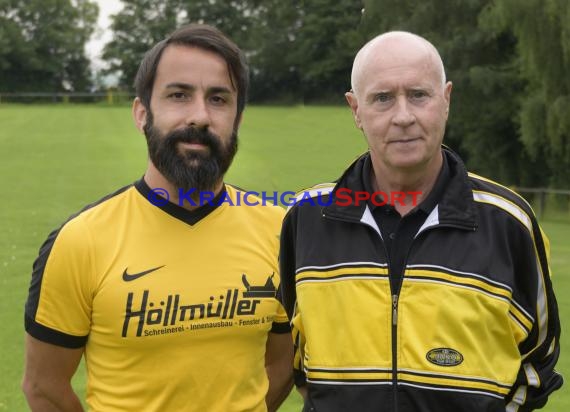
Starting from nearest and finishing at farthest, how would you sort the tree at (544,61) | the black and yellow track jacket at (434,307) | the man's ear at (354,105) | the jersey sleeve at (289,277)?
the black and yellow track jacket at (434,307)
the man's ear at (354,105)
the jersey sleeve at (289,277)
the tree at (544,61)

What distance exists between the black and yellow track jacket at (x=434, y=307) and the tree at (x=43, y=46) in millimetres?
59547

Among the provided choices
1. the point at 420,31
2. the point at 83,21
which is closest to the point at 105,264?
the point at 420,31

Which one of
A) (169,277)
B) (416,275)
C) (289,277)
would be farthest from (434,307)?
(169,277)

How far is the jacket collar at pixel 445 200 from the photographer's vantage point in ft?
7.83

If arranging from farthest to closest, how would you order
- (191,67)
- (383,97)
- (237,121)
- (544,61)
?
(544,61) < (237,121) < (191,67) < (383,97)

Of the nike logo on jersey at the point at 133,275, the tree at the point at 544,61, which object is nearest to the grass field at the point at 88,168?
the nike logo on jersey at the point at 133,275

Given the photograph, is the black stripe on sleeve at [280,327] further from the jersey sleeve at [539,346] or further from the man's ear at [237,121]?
the jersey sleeve at [539,346]

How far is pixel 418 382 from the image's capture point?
234 cm

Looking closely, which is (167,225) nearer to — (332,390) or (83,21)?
(332,390)

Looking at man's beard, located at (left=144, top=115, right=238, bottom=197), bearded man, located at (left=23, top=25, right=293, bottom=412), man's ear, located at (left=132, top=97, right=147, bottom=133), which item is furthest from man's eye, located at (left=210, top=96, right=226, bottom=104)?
man's ear, located at (left=132, top=97, right=147, bottom=133)

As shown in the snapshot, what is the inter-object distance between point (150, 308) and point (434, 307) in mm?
931

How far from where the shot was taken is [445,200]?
2422 mm

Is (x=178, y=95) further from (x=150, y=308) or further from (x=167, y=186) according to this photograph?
(x=150, y=308)

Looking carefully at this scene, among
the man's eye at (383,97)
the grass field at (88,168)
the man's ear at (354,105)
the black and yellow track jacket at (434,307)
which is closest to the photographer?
the black and yellow track jacket at (434,307)
